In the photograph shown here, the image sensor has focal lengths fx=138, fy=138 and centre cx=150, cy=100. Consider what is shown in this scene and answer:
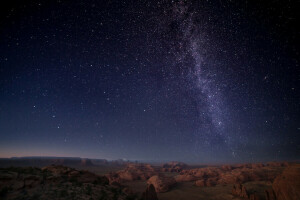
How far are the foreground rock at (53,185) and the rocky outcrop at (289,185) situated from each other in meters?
22.1

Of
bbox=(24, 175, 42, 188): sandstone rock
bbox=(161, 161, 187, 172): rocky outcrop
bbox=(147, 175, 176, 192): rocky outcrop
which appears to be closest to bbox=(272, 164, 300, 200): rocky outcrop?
bbox=(147, 175, 176, 192): rocky outcrop

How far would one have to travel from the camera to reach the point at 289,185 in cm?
2048

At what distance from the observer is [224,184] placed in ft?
115

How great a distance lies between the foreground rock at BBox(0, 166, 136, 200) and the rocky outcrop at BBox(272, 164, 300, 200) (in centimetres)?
2213

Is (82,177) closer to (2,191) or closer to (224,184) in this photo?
(2,191)

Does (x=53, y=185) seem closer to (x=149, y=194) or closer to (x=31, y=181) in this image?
(x=31, y=181)

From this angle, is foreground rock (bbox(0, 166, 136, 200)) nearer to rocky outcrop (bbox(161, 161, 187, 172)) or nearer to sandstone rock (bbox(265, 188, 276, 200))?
sandstone rock (bbox(265, 188, 276, 200))

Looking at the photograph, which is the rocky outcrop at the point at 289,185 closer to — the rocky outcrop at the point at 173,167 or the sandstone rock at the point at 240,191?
the sandstone rock at the point at 240,191

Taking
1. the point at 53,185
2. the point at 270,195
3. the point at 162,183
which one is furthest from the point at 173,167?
the point at 53,185

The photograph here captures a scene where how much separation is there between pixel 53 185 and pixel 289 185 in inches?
1260

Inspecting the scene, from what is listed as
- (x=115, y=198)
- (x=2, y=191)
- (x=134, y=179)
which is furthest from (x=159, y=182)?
(x=2, y=191)

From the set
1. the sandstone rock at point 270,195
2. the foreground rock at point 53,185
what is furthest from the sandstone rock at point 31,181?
the sandstone rock at point 270,195

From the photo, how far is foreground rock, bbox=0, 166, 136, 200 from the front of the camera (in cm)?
1299

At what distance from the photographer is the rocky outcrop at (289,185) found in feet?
64.1
